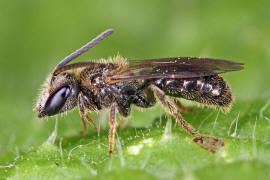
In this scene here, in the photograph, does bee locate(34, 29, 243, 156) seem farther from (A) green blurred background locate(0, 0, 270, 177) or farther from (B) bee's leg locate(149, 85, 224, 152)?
(A) green blurred background locate(0, 0, 270, 177)

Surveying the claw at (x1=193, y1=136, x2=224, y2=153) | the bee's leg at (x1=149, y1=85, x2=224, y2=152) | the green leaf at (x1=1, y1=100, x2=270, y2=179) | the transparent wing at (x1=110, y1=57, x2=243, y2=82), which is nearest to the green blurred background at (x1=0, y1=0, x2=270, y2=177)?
the transparent wing at (x1=110, y1=57, x2=243, y2=82)

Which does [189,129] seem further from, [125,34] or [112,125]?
[125,34]

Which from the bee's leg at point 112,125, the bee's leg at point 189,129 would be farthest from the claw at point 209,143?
the bee's leg at point 112,125

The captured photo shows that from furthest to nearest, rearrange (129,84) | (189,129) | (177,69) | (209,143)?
(129,84), (177,69), (189,129), (209,143)

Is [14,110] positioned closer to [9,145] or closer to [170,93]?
[9,145]

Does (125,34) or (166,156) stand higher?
(125,34)

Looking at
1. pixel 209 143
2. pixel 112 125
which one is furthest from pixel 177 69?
pixel 209 143

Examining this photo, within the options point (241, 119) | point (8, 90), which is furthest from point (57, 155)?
point (8, 90)
